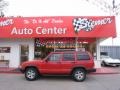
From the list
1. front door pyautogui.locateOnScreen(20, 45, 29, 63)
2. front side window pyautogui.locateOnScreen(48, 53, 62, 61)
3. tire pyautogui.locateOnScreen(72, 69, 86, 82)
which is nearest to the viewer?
tire pyautogui.locateOnScreen(72, 69, 86, 82)

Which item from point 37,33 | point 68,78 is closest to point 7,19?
point 37,33

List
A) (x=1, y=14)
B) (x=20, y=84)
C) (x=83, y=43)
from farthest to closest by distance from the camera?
(x=1, y=14) < (x=83, y=43) < (x=20, y=84)

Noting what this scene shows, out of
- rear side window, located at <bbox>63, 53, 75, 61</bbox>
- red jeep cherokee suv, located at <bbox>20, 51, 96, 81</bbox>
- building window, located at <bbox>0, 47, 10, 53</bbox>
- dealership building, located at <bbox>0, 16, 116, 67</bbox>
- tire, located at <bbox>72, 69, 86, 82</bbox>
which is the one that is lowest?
tire, located at <bbox>72, 69, 86, 82</bbox>

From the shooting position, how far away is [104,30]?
23.0m

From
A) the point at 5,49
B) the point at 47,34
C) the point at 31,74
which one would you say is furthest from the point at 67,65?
the point at 5,49

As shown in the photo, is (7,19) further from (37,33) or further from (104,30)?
(104,30)

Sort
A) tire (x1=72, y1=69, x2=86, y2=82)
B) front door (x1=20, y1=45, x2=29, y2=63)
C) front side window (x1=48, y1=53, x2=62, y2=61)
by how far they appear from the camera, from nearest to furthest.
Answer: tire (x1=72, y1=69, x2=86, y2=82) → front side window (x1=48, y1=53, x2=62, y2=61) → front door (x1=20, y1=45, x2=29, y2=63)

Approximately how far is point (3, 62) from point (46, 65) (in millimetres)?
8865

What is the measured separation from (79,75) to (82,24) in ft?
21.7

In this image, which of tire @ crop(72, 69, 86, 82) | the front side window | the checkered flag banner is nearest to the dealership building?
the checkered flag banner

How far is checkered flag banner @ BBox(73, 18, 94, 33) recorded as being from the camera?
23125 millimetres

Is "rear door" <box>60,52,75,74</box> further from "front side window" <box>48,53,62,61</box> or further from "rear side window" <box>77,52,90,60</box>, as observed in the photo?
"rear side window" <box>77,52,90,60</box>

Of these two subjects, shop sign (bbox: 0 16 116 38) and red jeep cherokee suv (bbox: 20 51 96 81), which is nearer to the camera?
red jeep cherokee suv (bbox: 20 51 96 81)

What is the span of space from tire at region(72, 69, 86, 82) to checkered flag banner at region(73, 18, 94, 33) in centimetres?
609
